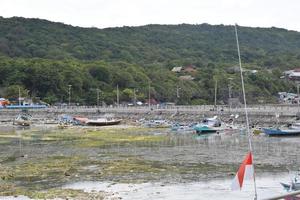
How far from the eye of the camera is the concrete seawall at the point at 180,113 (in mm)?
64713

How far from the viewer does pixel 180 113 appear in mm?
76750

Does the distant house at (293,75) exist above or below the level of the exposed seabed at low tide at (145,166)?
above

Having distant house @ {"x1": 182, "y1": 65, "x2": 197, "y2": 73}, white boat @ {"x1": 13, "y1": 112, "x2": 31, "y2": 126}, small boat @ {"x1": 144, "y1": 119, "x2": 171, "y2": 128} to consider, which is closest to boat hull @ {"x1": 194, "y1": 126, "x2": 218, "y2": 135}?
small boat @ {"x1": 144, "y1": 119, "x2": 171, "y2": 128}

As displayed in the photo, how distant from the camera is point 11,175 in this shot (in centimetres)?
2752

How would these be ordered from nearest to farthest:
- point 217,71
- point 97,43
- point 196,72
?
point 217,71 < point 196,72 < point 97,43

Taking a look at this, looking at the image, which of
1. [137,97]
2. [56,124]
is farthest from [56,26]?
[56,124]

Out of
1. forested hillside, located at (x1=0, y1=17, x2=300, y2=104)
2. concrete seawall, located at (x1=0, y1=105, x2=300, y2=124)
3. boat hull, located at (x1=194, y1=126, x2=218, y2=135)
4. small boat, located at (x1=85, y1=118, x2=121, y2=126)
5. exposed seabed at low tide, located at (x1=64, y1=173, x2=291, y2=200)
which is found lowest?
exposed seabed at low tide, located at (x1=64, y1=173, x2=291, y2=200)

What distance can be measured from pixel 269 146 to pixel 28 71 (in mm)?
77133

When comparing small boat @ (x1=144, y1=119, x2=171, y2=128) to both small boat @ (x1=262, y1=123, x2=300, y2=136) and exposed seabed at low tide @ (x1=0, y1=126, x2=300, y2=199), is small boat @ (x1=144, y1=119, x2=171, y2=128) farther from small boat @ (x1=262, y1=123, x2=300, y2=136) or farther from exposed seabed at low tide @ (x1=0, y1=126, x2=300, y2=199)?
exposed seabed at low tide @ (x1=0, y1=126, x2=300, y2=199)

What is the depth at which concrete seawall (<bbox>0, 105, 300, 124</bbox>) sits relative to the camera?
6471 cm

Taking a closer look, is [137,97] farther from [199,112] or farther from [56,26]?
[56,26]

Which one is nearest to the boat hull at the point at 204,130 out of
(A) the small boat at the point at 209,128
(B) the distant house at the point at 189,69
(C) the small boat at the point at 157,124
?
(A) the small boat at the point at 209,128

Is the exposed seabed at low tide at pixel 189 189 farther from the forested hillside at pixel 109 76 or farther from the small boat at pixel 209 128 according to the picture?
the forested hillside at pixel 109 76

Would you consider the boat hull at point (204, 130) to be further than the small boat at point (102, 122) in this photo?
No
